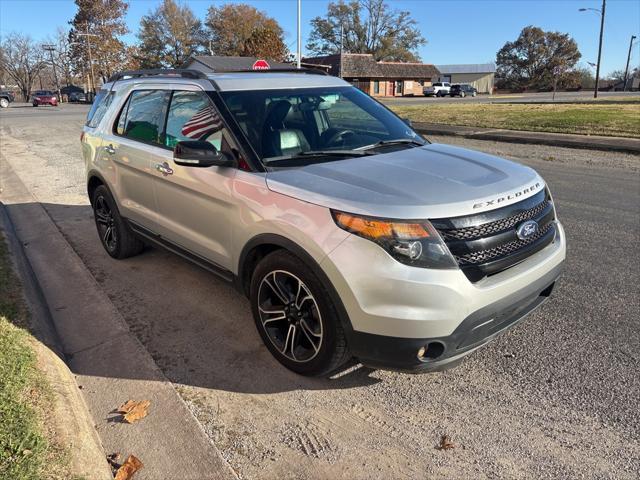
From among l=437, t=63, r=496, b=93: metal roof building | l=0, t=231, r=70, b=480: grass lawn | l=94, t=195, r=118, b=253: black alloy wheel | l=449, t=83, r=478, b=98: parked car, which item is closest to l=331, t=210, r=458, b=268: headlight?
l=0, t=231, r=70, b=480: grass lawn

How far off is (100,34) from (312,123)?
81.8m

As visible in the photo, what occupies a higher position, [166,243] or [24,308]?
[166,243]

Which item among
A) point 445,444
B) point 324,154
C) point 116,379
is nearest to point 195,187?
point 324,154

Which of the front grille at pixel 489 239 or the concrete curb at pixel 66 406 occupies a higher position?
the front grille at pixel 489 239

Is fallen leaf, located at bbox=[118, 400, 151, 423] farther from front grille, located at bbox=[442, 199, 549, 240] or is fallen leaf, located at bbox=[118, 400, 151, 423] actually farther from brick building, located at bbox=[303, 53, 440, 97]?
brick building, located at bbox=[303, 53, 440, 97]

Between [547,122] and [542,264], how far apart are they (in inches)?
651

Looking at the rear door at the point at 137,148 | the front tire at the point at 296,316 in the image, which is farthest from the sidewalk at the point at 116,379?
the rear door at the point at 137,148

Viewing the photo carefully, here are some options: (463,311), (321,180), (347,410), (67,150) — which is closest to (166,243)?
(321,180)

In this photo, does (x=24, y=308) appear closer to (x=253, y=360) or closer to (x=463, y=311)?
(x=253, y=360)

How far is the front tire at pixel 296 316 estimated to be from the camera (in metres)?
2.82

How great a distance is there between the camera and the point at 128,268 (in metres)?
5.09

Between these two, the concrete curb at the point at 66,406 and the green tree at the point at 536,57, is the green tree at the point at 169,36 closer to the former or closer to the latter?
the green tree at the point at 536,57

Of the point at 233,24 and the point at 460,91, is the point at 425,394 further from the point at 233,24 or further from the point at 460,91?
the point at 233,24

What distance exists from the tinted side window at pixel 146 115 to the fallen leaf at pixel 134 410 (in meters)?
2.12
